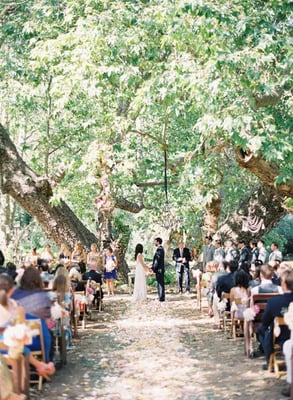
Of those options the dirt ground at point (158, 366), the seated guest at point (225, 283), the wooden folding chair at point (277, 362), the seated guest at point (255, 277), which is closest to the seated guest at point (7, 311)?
the dirt ground at point (158, 366)

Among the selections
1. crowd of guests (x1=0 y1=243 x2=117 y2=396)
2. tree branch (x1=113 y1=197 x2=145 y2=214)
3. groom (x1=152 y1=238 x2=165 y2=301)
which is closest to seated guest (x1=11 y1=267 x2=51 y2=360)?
crowd of guests (x1=0 y1=243 x2=117 y2=396)

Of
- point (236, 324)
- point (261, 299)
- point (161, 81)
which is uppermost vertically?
point (161, 81)

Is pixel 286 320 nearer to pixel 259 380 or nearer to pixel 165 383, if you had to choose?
pixel 259 380

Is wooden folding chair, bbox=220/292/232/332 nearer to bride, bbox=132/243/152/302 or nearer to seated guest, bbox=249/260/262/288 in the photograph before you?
seated guest, bbox=249/260/262/288

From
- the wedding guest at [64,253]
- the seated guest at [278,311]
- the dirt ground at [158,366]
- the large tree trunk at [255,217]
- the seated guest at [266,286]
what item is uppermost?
the large tree trunk at [255,217]

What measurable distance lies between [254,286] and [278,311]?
140 inches

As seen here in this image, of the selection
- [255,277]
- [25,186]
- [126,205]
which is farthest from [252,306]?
[126,205]

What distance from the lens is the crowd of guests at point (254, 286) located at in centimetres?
869

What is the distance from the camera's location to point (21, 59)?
1922 centimetres

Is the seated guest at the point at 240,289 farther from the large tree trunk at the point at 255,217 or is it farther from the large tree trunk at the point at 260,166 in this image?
the large tree trunk at the point at 255,217

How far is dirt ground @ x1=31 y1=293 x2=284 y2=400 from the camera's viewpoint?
8.27m

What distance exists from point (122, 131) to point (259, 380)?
10.3 meters

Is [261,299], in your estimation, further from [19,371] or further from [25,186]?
[25,186]

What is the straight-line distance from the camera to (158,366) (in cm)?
982
